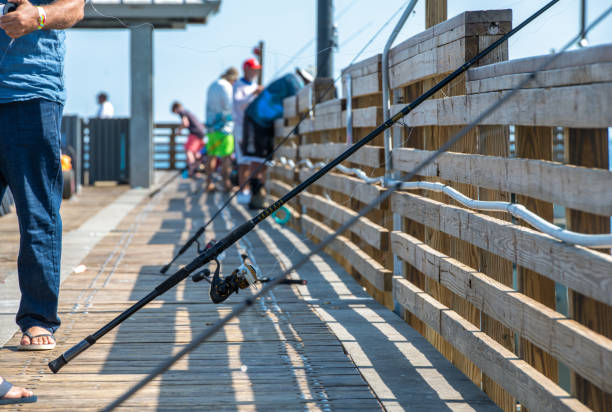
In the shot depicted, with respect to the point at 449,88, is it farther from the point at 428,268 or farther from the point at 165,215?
the point at 165,215

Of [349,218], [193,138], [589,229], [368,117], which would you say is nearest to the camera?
[589,229]

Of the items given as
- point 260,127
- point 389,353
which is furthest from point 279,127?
point 389,353

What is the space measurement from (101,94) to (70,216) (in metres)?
7.95

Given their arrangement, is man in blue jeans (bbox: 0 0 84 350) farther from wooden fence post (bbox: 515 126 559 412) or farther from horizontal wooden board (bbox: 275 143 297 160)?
horizontal wooden board (bbox: 275 143 297 160)

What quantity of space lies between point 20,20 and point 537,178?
1848mm

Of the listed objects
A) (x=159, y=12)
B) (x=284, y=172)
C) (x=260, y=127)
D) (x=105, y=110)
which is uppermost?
(x=159, y=12)

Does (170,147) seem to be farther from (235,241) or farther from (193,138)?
(235,241)

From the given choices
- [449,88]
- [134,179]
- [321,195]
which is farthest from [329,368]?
[134,179]

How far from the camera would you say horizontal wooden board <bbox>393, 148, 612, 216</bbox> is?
2.04m

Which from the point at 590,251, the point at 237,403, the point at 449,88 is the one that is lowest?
the point at 237,403

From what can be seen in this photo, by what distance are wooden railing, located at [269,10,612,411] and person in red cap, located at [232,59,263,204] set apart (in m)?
5.46

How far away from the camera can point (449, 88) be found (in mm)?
3385

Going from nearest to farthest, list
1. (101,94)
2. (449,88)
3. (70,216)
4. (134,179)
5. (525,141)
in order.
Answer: (525,141), (449,88), (70,216), (134,179), (101,94)

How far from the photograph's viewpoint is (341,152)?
216 inches
